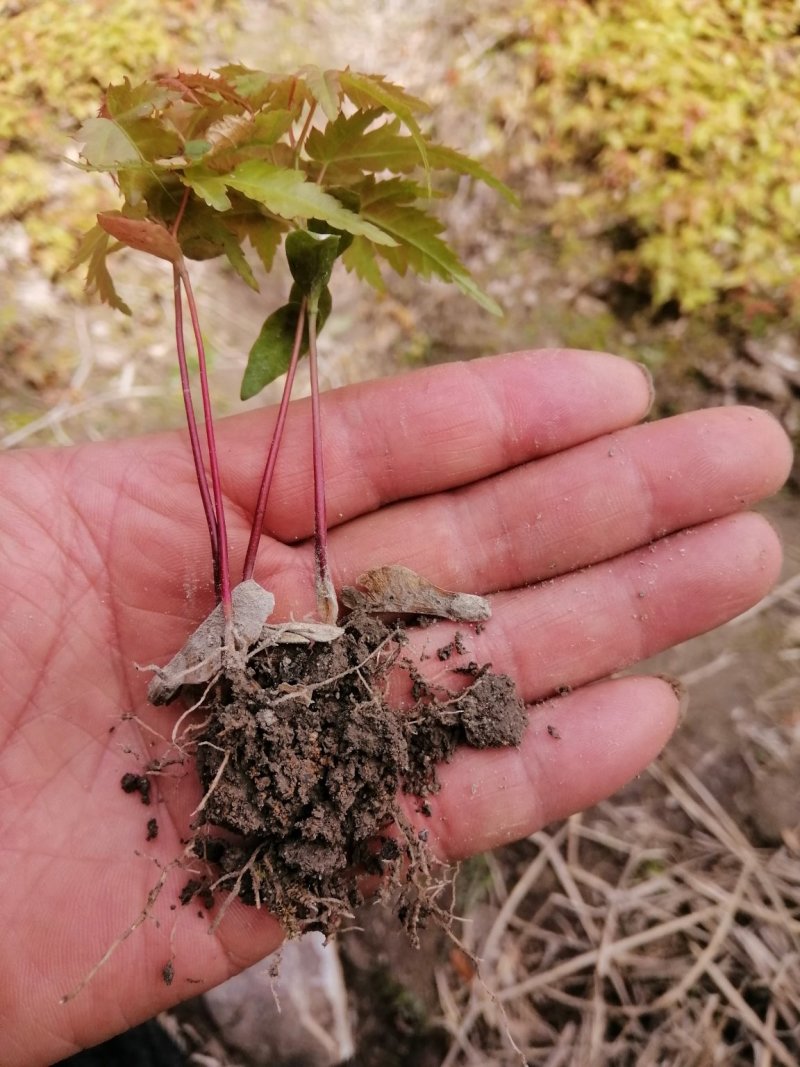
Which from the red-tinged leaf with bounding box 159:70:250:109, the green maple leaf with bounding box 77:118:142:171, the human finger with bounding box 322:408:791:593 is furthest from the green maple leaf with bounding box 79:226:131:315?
the human finger with bounding box 322:408:791:593

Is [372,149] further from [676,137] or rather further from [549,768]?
[676,137]

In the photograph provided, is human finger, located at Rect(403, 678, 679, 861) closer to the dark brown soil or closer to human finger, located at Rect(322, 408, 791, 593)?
the dark brown soil

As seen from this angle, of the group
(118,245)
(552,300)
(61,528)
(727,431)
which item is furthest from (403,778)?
(552,300)

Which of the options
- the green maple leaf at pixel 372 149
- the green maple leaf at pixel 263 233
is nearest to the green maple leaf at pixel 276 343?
the green maple leaf at pixel 263 233

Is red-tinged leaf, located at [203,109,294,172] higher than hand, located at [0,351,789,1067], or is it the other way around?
red-tinged leaf, located at [203,109,294,172]

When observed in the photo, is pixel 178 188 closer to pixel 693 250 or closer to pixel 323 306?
pixel 323 306

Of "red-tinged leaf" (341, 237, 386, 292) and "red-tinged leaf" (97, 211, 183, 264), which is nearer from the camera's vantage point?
"red-tinged leaf" (97, 211, 183, 264)
